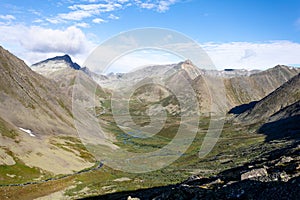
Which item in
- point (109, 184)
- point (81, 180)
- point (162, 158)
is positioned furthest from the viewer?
point (162, 158)

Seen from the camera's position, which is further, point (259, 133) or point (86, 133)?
point (259, 133)

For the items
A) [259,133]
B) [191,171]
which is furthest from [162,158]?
[259,133]

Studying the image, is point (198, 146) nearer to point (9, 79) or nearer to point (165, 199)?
point (9, 79)

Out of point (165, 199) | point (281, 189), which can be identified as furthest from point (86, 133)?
point (281, 189)

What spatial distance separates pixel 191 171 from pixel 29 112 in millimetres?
93552

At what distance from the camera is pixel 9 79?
175 metres

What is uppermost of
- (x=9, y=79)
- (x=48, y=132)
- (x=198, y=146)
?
(x=9, y=79)

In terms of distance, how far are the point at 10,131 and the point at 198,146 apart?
3828 inches

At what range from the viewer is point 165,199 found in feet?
127

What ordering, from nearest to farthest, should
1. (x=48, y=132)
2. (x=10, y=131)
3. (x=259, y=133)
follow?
(x=10, y=131), (x=48, y=132), (x=259, y=133)

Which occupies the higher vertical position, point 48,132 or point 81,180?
point 48,132

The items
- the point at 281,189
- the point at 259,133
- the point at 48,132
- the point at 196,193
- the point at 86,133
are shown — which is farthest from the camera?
the point at 259,133

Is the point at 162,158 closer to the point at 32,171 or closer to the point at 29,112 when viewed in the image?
the point at 32,171

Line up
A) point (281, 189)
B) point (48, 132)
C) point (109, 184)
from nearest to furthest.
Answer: point (281, 189), point (109, 184), point (48, 132)
